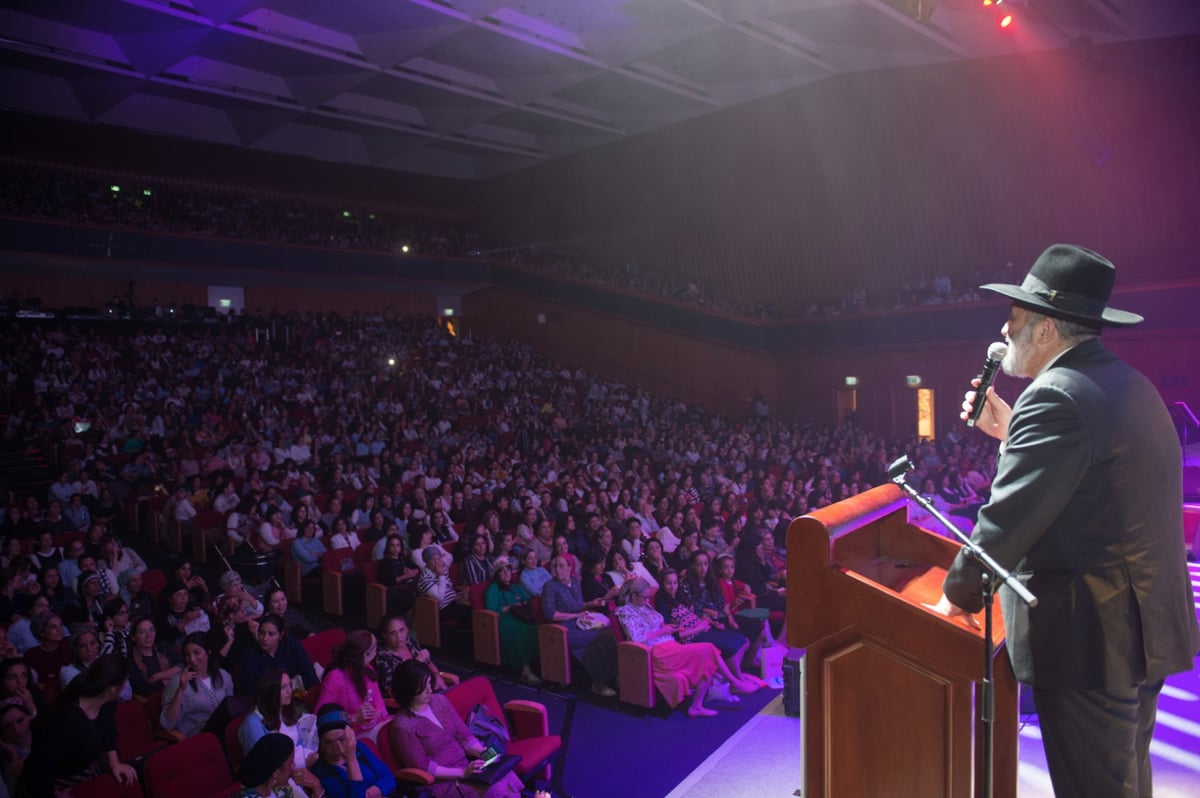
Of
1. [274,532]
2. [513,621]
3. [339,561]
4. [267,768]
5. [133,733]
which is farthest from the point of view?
A: [274,532]

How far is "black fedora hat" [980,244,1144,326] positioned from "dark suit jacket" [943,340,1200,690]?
0.15 m

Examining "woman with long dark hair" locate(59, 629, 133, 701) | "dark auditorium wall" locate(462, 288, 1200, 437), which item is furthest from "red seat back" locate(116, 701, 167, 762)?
"dark auditorium wall" locate(462, 288, 1200, 437)

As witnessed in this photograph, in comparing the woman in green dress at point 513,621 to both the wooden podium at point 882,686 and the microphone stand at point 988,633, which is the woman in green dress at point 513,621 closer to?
the wooden podium at point 882,686

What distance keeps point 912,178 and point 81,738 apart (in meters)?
16.7

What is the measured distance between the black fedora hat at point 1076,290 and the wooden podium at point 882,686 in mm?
658

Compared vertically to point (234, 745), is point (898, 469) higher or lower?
higher

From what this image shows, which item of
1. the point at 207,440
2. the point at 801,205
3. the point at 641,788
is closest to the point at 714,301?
the point at 801,205

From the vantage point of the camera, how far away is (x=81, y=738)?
3.47 metres

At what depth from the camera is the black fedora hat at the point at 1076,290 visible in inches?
66.9

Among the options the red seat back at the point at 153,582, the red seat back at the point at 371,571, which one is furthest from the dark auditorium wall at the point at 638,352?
the red seat back at the point at 153,582

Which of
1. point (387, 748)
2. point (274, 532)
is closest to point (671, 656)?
point (387, 748)

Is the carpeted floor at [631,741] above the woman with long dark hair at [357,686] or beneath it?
beneath

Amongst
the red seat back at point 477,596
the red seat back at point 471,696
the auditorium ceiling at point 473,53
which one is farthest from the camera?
the auditorium ceiling at point 473,53

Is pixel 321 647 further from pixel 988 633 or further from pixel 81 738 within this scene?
pixel 988 633
